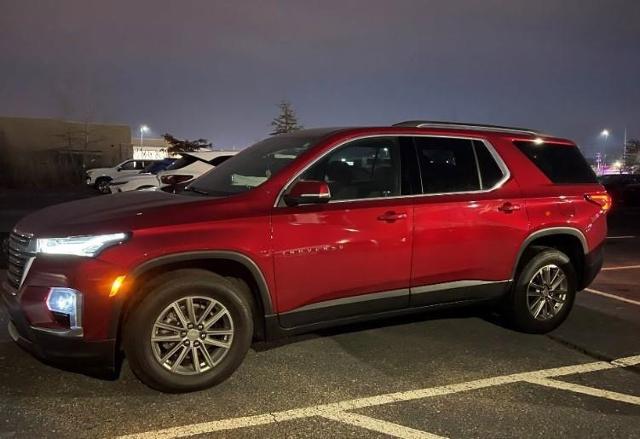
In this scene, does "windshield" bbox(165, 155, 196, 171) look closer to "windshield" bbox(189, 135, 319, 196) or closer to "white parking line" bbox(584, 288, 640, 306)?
"windshield" bbox(189, 135, 319, 196)

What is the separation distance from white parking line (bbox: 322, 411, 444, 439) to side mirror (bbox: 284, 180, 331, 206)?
4.62 feet

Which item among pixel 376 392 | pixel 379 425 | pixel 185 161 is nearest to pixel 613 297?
pixel 376 392

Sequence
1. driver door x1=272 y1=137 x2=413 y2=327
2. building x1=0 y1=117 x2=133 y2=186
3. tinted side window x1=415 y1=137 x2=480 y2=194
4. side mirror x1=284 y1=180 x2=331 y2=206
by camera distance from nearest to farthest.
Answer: side mirror x1=284 y1=180 x2=331 y2=206 → driver door x1=272 y1=137 x2=413 y2=327 → tinted side window x1=415 y1=137 x2=480 y2=194 → building x1=0 y1=117 x2=133 y2=186

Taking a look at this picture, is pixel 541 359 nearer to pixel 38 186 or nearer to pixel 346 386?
pixel 346 386

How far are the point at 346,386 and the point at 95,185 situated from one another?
26.5 m

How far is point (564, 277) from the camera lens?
213 inches

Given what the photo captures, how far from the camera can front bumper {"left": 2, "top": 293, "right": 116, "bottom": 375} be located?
141 inches

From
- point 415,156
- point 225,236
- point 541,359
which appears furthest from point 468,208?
point 225,236

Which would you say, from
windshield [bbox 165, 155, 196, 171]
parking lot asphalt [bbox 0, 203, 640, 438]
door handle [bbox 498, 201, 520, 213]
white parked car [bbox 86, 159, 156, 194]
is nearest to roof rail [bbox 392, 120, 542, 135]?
door handle [bbox 498, 201, 520, 213]

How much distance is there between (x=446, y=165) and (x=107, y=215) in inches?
106

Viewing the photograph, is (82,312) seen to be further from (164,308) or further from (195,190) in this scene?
(195,190)

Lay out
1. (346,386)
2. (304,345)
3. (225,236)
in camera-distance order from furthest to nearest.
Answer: (304,345)
(346,386)
(225,236)

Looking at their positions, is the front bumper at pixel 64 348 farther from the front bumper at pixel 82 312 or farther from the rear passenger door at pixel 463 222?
the rear passenger door at pixel 463 222

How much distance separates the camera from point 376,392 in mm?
4027
